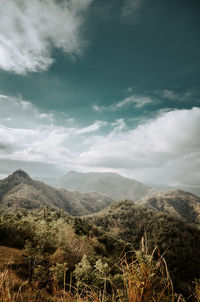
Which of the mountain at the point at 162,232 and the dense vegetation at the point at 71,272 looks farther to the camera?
the mountain at the point at 162,232

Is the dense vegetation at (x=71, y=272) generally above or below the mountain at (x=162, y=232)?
above

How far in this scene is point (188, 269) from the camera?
91.1 meters

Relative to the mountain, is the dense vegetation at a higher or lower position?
higher

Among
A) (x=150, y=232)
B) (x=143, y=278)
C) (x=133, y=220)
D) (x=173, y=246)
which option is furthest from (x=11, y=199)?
(x=143, y=278)

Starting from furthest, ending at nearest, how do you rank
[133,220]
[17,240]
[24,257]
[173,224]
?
[133,220] < [173,224] < [17,240] < [24,257]

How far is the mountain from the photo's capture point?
92188mm

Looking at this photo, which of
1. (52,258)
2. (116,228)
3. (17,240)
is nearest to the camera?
(52,258)

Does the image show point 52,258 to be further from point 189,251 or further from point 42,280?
point 189,251

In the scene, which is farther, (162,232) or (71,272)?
(162,232)

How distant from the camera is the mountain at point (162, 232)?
302 feet

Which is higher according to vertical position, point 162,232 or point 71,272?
point 71,272

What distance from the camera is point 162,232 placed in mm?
121500

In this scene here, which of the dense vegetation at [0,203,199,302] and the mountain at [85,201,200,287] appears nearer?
the dense vegetation at [0,203,199,302]

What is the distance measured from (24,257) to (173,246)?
134 metres
